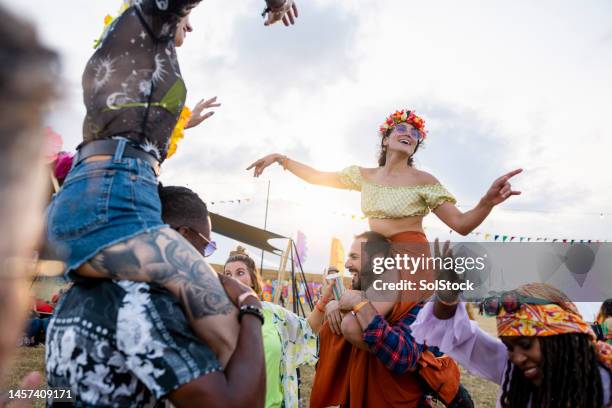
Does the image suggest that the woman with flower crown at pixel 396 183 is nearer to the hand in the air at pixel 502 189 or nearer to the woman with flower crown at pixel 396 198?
the woman with flower crown at pixel 396 198

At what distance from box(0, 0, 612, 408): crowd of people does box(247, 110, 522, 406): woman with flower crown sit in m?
0.01

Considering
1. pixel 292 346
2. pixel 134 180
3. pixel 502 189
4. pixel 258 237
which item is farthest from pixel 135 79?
pixel 258 237

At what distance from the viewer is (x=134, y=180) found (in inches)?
55.5

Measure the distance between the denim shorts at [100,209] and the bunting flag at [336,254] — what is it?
1372 centimetres

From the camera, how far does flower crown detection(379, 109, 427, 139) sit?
392 cm

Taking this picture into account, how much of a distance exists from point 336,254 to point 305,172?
1166cm

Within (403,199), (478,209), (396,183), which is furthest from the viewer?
(396,183)

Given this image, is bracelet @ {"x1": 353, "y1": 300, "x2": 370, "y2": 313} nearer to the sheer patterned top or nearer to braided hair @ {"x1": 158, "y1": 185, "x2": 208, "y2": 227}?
braided hair @ {"x1": 158, "y1": 185, "x2": 208, "y2": 227}

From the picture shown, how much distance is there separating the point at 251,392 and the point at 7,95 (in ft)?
3.51

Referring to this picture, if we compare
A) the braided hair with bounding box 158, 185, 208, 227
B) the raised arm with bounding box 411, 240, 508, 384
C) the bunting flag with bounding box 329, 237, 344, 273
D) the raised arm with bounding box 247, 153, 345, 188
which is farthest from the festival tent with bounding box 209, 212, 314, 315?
the braided hair with bounding box 158, 185, 208, 227

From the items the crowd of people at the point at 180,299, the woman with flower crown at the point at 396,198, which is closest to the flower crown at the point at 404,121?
the woman with flower crown at the point at 396,198

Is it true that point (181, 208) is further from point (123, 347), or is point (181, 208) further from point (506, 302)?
point (506, 302)

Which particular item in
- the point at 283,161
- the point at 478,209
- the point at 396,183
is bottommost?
the point at 478,209

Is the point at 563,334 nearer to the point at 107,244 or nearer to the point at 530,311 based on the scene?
the point at 530,311
